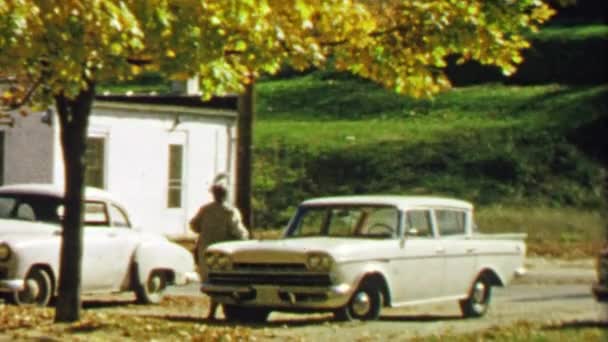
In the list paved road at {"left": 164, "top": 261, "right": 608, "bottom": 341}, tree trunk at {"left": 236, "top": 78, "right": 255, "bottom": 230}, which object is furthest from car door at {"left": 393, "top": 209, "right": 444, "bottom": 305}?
tree trunk at {"left": 236, "top": 78, "right": 255, "bottom": 230}

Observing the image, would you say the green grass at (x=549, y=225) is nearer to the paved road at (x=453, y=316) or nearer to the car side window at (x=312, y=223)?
the paved road at (x=453, y=316)

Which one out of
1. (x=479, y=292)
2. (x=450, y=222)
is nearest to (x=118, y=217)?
(x=450, y=222)

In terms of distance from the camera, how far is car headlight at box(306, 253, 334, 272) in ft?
53.9

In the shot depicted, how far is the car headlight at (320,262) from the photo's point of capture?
16438mm

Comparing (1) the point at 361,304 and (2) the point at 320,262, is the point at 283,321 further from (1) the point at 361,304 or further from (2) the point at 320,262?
(2) the point at 320,262

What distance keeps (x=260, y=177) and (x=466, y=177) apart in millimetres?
5910

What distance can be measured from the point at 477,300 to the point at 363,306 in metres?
2.54

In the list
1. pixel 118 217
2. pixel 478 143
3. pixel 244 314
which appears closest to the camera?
pixel 244 314

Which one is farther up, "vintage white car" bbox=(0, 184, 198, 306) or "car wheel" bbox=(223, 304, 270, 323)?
"vintage white car" bbox=(0, 184, 198, 306)

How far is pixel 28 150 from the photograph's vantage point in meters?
31.0

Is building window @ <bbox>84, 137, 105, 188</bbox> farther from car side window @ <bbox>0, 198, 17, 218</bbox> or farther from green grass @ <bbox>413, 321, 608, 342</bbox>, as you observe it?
green grass @ <bbox>413, 321, 608, 342</bbox>

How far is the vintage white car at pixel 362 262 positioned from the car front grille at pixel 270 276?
0.04 feet

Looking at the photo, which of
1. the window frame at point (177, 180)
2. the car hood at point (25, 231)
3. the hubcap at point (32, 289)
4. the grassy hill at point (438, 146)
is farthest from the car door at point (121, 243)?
the grassy hill at point (438, 146)

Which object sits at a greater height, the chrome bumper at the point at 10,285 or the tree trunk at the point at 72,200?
the tree trunk at the point at 72,200
